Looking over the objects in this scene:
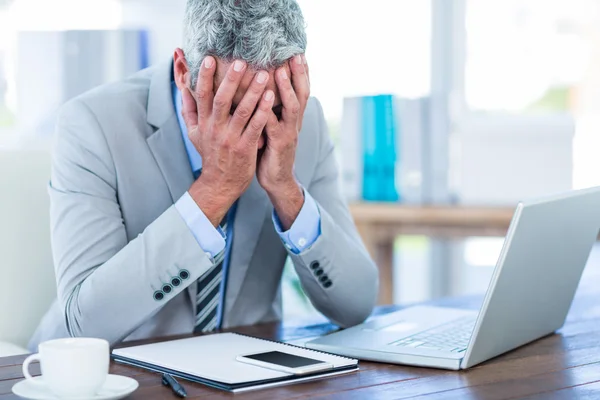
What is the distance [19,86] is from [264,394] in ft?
7.06

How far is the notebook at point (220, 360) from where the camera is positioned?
3.21ft

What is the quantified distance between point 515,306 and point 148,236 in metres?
0.54

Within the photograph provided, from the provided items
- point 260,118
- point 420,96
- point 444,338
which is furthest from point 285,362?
point 420,96

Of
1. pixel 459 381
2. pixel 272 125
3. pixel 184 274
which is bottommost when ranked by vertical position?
pixel 459 381

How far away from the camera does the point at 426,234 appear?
112 inches

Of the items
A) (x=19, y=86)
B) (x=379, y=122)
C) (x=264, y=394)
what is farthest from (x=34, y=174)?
(x=379, y=122)

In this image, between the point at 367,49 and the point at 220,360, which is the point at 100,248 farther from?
the point at 367,49

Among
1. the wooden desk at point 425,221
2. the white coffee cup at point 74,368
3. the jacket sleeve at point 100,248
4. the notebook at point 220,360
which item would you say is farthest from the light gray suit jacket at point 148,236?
the wooden desk at point 425,221

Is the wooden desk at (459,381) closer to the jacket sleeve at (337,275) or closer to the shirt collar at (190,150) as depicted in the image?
the jacket sleeve at (337,275)

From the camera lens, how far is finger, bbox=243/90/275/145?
1.29m

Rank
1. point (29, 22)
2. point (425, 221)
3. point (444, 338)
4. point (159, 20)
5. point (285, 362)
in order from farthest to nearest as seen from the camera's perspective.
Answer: point (159, 20) → point (29, 22) → point (425, 221) → point (444, 338) → point (285, 362)

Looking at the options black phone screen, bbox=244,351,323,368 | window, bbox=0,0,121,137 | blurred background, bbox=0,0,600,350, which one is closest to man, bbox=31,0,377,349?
black phone screen, bbox=244,351,323,368

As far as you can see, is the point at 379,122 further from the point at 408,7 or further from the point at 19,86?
the point at 19,86

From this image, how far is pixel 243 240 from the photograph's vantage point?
1504 mm
